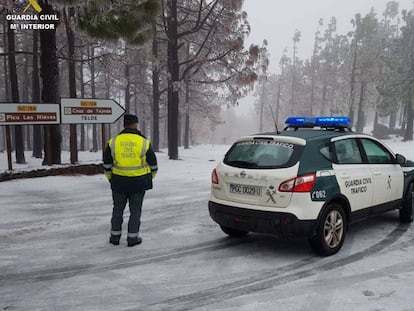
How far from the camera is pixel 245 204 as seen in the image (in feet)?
17.9

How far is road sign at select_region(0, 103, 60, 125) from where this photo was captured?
11305 mm

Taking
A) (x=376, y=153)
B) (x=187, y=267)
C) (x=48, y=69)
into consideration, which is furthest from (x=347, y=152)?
(x=48, y=69)

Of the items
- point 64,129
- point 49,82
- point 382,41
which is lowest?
point 64,129

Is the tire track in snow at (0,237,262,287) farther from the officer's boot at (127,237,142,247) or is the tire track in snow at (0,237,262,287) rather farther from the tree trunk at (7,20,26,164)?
the tree trunk at (7,20,26,164)

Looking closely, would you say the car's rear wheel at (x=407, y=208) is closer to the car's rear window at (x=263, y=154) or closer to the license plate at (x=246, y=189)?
the car's rear window at (x=263, y=154)

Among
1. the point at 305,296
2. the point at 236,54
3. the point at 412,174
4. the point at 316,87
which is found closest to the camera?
the point at 305,296

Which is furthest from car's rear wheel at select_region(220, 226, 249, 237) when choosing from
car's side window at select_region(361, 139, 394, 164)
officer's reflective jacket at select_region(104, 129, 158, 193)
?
car's side window at select_region(361, 139, 394, 164)

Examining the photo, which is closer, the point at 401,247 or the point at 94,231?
the point at 401,247

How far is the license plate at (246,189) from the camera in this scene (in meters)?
5.32

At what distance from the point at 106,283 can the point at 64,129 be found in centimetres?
5054

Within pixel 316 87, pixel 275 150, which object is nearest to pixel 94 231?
pixel 275 150

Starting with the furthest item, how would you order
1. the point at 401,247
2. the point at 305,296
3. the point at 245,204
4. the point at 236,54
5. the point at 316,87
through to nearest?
the point at 316,87 → the point at 236,54 → the point at 401,247 → the point at 245,204 → the point at 305,296

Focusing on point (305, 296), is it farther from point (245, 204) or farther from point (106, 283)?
point (106, 283)

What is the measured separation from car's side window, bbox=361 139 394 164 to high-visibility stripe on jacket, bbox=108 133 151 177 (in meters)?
3.53
